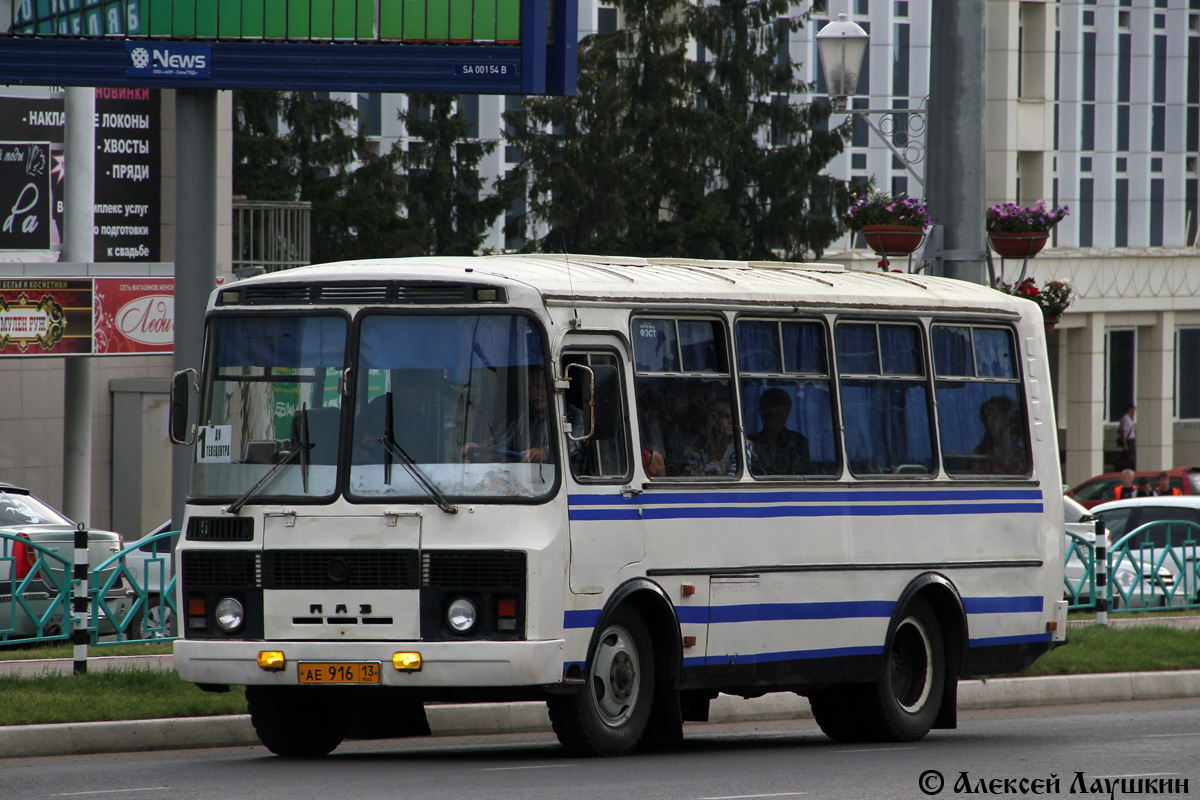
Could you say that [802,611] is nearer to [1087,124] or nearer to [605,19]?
[1087,124]

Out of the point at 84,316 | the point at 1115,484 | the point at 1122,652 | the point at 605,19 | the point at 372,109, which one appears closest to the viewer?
the point at 1122,652

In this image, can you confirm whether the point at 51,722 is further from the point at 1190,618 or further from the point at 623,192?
the point at 623,192

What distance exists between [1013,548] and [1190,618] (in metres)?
7.01

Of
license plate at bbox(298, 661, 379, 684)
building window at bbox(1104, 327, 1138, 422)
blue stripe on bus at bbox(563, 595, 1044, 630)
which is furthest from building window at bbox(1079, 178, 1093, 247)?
license plate at bbox(298, 661, 379, 684)

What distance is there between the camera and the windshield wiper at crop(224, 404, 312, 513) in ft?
35.9

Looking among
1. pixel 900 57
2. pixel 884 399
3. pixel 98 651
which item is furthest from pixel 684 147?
pixel 884 399

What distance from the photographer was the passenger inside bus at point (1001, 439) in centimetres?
1363

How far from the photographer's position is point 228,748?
12.6m

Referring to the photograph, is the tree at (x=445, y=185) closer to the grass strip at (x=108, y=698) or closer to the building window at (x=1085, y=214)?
the building window at (x=1085, y=214)

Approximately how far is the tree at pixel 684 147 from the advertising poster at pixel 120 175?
1332 cm

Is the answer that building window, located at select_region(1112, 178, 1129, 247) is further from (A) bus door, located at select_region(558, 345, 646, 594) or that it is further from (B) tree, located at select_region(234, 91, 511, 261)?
(A) bus door, located at select_region(558, 345, 646, 594)

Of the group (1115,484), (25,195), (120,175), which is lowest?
(1115,484)

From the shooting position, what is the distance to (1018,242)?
1811 cm

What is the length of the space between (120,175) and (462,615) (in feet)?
55.4
